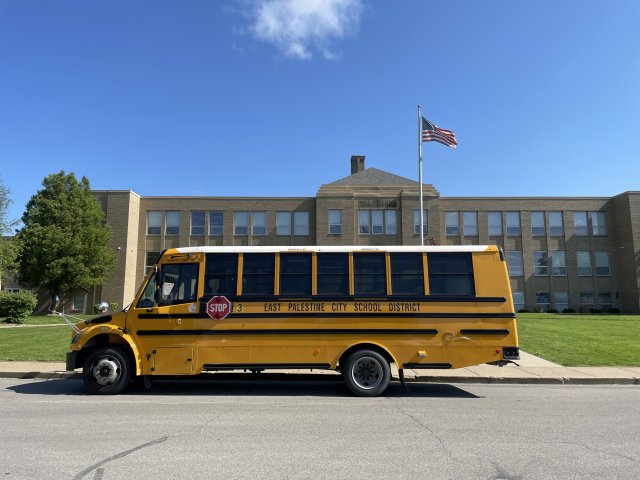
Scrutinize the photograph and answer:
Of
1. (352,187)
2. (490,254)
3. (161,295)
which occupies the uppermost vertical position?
(352,187)

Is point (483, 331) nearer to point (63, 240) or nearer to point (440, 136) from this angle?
point (440, 136)

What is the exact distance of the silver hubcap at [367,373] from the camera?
8984 millimetres

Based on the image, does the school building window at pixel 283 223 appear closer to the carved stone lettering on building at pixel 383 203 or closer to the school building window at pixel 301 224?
the school building window at pixel 301 224

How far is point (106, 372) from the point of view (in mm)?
8938

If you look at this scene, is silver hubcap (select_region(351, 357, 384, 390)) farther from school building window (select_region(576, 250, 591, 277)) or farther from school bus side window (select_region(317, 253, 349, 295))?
school building window (select_region(576, 250, 591, 277))

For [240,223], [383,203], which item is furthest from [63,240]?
[383,203]

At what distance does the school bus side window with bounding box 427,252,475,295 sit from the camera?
9195mm

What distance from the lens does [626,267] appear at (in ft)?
141

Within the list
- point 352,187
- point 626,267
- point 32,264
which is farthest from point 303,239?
point 626,267

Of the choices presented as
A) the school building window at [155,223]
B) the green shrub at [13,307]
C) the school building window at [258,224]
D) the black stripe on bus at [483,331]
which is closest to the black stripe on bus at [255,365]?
the black stripe on bus at [483,331]

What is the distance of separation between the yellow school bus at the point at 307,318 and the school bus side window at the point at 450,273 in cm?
2

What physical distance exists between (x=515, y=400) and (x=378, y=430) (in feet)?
12.4

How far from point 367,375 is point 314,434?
10.1 feet

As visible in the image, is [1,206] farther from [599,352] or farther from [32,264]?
[599,352]
